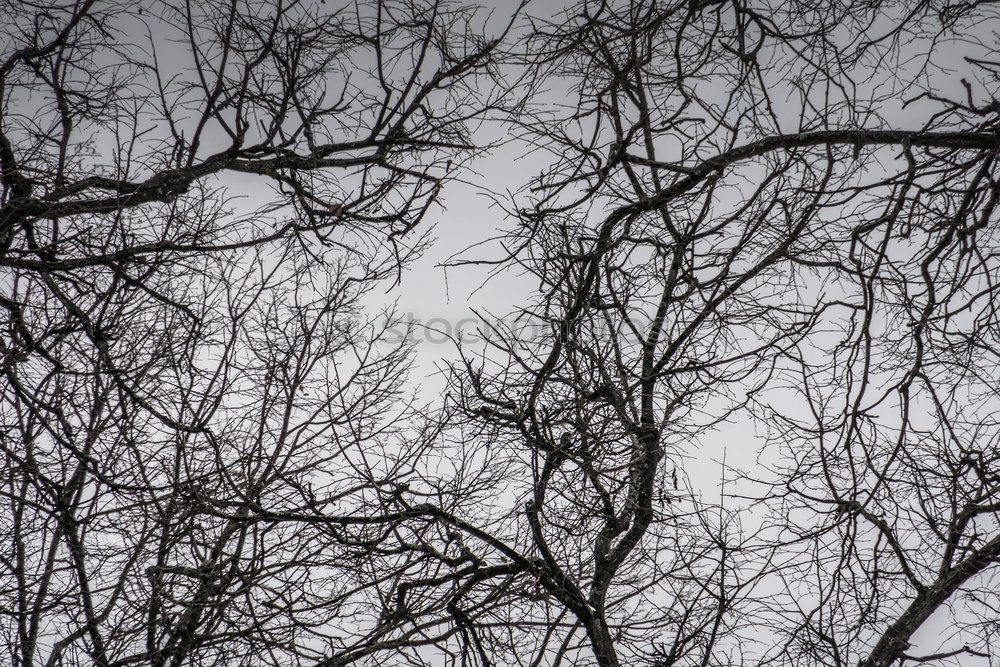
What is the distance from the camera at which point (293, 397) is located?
13.3 ft

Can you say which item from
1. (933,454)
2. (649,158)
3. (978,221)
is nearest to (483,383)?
(649,158)

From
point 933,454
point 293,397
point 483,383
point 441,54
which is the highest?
Result: point 441,54

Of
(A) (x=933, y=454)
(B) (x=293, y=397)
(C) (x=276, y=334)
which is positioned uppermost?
(C) (x=276, y=334)

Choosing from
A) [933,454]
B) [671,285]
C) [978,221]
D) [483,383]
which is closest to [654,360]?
[671,285]

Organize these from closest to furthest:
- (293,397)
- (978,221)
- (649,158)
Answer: (978,221) → (649,158) → (293,397)

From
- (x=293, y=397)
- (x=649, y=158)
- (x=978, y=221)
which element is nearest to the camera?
(x=978, y=221)

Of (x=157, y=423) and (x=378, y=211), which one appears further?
(x=378, y=211)

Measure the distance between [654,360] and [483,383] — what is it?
2.26 ft

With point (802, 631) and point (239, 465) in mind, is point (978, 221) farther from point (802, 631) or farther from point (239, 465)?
point (239, 465)

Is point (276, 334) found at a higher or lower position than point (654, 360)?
higher

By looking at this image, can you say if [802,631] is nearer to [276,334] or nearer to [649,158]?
[649,158]

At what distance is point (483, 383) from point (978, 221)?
1892mm

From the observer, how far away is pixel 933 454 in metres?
2.95

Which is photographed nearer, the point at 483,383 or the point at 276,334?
the point at 483,383
